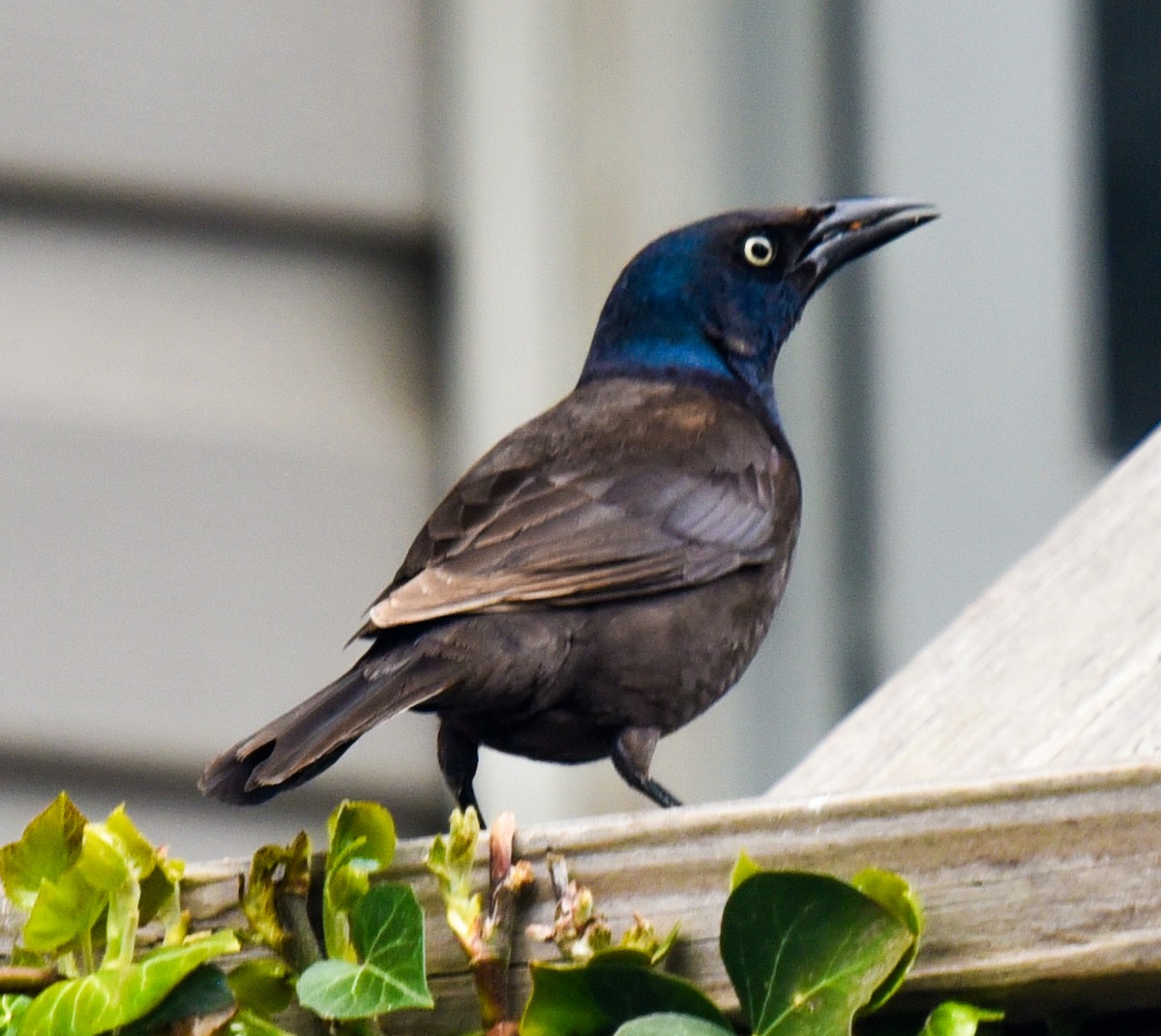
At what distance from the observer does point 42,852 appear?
1.76 m

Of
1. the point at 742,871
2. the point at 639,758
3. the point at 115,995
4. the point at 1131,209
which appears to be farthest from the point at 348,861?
the point at 1131,209

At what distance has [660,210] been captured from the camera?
4922mm

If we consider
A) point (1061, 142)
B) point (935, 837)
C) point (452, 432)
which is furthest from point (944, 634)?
point (1061, 142)

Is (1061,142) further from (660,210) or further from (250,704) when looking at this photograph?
(250,704)

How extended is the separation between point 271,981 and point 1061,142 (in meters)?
3.87

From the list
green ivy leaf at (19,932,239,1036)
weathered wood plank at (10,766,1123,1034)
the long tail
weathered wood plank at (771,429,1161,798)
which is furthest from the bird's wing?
green ivy leaf at (19,932,239,1036)

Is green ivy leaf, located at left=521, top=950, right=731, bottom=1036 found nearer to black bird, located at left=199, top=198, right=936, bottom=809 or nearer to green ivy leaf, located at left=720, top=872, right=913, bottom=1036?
green ivy leaf, located at left=720, top=872, right=913, bottom=1036

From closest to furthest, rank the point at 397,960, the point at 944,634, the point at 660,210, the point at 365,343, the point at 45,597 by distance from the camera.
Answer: the point at 397,960, the point at 944,634, the point at 45,597, the point at 365,343, the point at 660,210

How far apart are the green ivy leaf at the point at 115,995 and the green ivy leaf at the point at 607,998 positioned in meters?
0.25

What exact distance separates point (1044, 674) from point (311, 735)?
1.17 metres

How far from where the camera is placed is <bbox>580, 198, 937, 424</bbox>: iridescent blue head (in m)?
3.75

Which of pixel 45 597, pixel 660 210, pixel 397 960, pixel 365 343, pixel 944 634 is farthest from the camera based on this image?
pixel 660 210

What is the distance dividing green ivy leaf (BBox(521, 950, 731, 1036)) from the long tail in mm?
545

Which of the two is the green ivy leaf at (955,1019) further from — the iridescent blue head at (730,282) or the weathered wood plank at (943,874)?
the iridescent blue head at (730,282)
